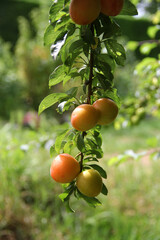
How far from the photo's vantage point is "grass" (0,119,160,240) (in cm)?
160

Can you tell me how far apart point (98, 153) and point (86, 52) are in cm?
15

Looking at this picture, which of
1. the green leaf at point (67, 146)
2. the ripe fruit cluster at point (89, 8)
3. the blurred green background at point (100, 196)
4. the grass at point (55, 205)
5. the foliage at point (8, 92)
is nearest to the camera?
the ripe fruit cluster at point (89, 8)

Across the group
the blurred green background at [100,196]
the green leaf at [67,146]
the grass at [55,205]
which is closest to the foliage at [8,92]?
the blurred green background at [100,196]

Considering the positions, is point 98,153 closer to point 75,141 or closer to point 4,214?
point 75,141

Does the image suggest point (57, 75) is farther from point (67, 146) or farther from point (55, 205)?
point (55, 205)

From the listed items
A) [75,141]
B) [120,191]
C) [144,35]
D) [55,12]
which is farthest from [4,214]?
[144,35]

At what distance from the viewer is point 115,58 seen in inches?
16.0

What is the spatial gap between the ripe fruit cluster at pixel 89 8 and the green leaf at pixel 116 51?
61mm

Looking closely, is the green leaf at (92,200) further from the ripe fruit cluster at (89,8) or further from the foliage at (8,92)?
the foliage at (8,92)

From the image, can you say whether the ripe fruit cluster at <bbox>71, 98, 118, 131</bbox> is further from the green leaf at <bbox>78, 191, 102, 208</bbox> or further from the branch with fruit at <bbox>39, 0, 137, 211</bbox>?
the green leaf at <bbox>78, 191, 102, 208</bbox>

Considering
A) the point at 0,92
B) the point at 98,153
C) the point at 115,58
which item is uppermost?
the point at 115,58

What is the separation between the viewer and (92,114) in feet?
1.16

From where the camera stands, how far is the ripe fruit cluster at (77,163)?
1.17 ft

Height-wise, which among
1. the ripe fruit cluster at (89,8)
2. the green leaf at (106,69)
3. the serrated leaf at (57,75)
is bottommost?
the green leaf at (106,69)
